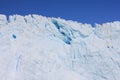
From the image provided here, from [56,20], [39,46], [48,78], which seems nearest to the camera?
[48,78]

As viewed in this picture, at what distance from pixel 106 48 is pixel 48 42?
3909 millimetres

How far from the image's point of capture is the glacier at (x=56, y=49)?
17838 millimetres

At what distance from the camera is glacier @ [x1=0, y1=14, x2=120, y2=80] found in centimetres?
1784

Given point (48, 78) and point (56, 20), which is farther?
point (56, 20)

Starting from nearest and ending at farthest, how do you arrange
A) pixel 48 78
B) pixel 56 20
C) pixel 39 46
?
pixel 48 78 < pixel 39 46 < pixel 56 20

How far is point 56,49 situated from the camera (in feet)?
61.9

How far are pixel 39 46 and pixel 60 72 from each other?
2244 millimetres

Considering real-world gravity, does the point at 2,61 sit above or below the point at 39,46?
below

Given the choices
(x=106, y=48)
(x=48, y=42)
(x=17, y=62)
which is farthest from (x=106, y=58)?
→ (x=17, y=62)

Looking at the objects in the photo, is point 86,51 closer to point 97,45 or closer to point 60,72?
point 97,45

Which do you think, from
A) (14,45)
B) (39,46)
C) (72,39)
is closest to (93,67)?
(72,39)

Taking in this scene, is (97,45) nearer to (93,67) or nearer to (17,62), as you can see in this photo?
(93,67)

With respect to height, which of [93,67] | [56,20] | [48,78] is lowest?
[48,78]

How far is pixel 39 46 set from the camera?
61.5ft
